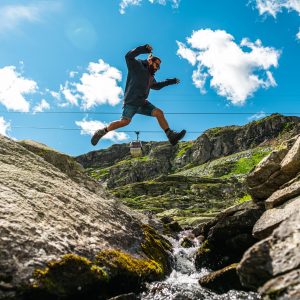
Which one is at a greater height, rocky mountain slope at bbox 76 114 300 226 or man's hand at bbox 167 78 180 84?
rocky mountain slope at bbox 76 114 300 226

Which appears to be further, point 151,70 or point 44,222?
point 151,70

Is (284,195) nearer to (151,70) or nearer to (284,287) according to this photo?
(284,287)

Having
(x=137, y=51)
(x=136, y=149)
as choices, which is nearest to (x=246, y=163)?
(x=136, y=149)

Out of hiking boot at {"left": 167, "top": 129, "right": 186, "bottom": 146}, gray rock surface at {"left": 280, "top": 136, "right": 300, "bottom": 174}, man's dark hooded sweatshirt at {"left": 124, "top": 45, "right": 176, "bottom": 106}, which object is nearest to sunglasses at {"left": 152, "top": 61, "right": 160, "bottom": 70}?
man's dark hooded sweatshirt at {"left": 124, "top": 45, "right": 176, "bottom": 106}

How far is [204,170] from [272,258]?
134 metres

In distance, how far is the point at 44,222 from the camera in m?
10.3

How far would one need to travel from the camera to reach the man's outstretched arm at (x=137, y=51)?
14156mm

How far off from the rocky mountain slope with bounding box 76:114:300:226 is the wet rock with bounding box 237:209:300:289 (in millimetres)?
49794

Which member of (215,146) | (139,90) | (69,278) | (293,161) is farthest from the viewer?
(215,146)

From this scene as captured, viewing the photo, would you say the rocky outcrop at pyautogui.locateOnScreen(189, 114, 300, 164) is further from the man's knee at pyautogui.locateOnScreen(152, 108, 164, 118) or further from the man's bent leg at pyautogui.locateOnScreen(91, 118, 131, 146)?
the man's bent leg at pyautogui.locateOnScreen(91, 118, 131, 146)

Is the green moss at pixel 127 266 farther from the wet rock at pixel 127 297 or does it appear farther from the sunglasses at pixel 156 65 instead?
the sunglasses at pixel 156 65

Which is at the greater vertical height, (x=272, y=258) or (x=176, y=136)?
(x=176, y=136)

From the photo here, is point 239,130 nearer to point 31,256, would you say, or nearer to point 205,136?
point 205,136

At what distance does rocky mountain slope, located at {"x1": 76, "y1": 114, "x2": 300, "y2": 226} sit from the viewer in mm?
79188
